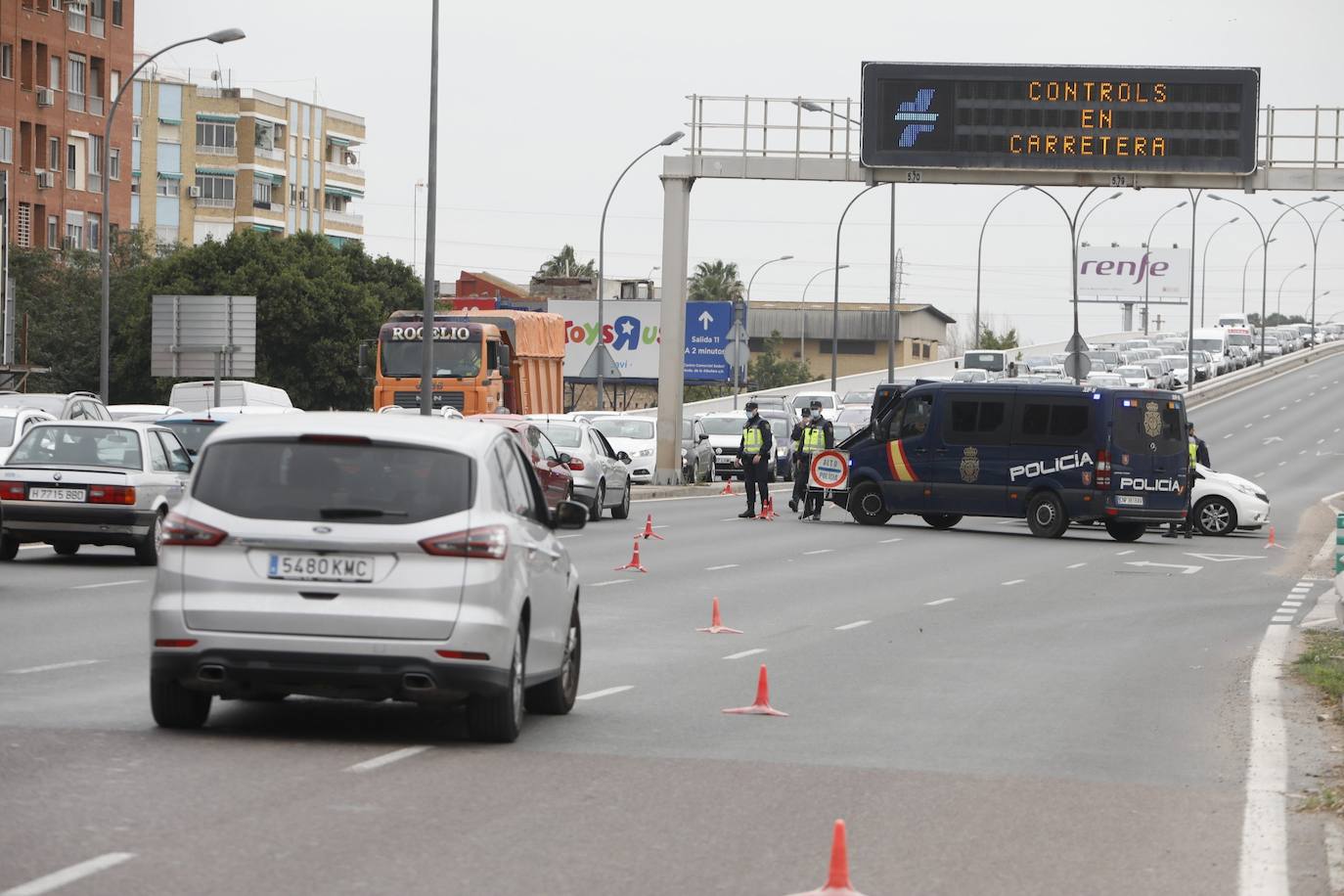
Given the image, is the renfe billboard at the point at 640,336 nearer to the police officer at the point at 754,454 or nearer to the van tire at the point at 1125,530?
the police officer at the point at 754,454

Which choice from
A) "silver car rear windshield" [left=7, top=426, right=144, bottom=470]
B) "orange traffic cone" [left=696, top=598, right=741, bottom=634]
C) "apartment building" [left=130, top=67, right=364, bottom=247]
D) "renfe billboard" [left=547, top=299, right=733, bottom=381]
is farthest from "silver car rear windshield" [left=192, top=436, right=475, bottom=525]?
"apartment building" [left=130, top=67, right=364, bottom=247]

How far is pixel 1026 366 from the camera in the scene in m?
99.8

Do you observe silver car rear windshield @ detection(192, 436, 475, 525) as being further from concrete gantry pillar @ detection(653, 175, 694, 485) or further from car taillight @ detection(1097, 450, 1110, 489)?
concrete gantry pillar @ detection(653, 175, 694, 485)

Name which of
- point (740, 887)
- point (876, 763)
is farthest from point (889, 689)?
point (740, 887)

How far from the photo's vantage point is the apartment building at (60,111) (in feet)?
252

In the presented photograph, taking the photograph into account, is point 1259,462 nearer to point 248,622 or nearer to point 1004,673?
point 1004,673

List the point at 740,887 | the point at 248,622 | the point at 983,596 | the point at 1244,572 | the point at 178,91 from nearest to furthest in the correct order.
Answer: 1. the point at 740,887
2. the point at 248,622
3. the point at 983,596
4. the point at 1244,572
5. the point at 178,91

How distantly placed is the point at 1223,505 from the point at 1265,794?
29098mm

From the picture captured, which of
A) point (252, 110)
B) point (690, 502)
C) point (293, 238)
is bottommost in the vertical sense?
point (690, 502)

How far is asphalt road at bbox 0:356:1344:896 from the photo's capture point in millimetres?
7617

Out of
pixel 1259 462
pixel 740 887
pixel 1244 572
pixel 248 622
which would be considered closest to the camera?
pixel 740 887

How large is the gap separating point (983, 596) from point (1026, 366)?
7843cm

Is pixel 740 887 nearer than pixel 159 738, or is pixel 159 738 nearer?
pixel 740 887

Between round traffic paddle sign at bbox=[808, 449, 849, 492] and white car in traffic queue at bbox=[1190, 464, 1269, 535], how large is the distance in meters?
6.21
